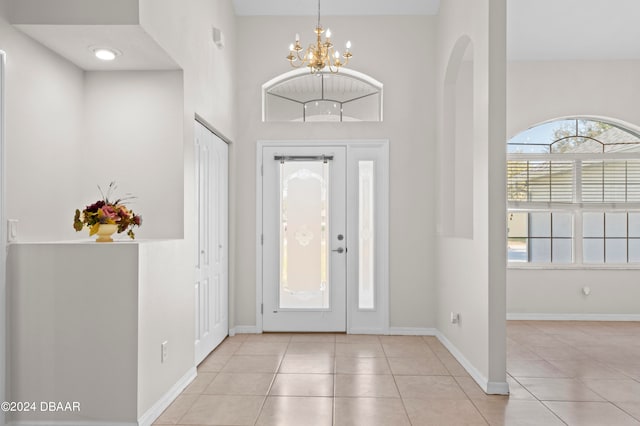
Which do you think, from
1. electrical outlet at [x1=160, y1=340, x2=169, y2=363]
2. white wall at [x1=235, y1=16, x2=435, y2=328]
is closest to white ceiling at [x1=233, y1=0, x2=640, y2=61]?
white wall at [x1=235, y1=16, x2=435, y2=328]

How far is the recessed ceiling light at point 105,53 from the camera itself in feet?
10.9

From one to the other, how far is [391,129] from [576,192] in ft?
9.32

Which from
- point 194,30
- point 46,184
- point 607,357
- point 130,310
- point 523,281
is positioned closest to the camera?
point 130,310

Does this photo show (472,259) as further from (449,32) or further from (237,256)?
(237,256)

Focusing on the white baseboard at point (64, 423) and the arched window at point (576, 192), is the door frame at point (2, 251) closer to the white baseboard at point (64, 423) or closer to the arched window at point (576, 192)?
the white baseboard at point (64, 423)

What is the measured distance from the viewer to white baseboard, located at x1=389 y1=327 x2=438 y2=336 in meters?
5.66

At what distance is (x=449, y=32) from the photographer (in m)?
5.05

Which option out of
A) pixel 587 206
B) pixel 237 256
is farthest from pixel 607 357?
pixel 237 256

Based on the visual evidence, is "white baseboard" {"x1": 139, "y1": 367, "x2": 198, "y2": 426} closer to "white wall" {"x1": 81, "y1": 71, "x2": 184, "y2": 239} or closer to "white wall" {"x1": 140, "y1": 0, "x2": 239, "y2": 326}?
"white wall" {"x1": 140, "y1": 0, "x2": 239, "y2": 326}

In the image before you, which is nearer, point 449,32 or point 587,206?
point 449,32

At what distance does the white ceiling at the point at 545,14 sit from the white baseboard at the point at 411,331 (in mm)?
3588

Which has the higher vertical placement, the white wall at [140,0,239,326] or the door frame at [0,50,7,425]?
the white wall at [140,0,239,326]

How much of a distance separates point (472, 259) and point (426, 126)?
2072 mm

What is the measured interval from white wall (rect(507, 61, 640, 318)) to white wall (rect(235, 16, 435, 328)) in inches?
61.6
